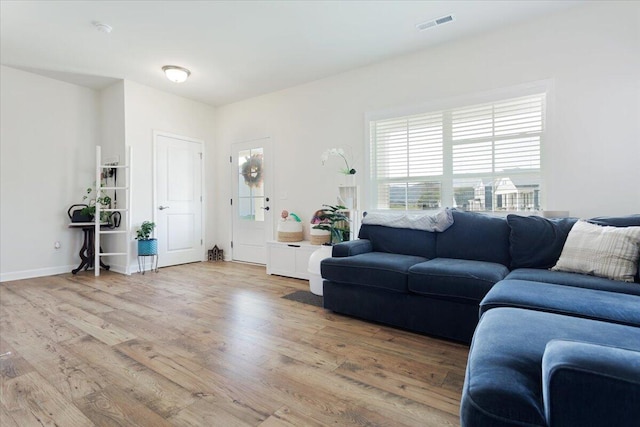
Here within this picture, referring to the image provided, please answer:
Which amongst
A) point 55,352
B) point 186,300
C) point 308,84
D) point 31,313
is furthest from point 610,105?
point 31,313

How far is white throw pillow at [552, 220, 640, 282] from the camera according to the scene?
2080 mm

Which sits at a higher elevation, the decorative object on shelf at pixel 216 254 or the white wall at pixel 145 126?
the white wall at pixel 145 126

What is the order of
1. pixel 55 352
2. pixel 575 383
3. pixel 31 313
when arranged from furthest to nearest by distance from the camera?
1. pixel 31 313
2. pixel 55 352
3. pixel 575 383

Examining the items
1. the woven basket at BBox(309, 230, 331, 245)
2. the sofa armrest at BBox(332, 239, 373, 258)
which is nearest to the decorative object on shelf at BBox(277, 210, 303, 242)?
the woven basket at BBox(309, 230, 331, 245)

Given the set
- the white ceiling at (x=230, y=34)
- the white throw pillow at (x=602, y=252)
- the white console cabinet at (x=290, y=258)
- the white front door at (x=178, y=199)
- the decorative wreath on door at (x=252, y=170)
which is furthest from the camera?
the decorative wreath on door at (x=252, y=170)

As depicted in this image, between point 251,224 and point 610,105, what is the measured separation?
465cm

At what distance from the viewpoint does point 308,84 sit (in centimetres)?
472

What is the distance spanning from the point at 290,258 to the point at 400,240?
171 cm

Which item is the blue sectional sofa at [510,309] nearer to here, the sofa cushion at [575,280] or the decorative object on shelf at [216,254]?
the sofa cushion at [575,280]

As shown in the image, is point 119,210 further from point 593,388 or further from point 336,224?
point 593,388

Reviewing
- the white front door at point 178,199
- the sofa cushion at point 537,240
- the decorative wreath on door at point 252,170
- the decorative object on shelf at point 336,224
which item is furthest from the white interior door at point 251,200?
the sofa cushion at point 537,240

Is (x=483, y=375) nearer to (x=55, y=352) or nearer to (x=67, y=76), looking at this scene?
(x=55, y=352)

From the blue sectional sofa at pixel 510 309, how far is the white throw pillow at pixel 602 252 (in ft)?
0.30

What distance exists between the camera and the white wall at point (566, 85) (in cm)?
279
